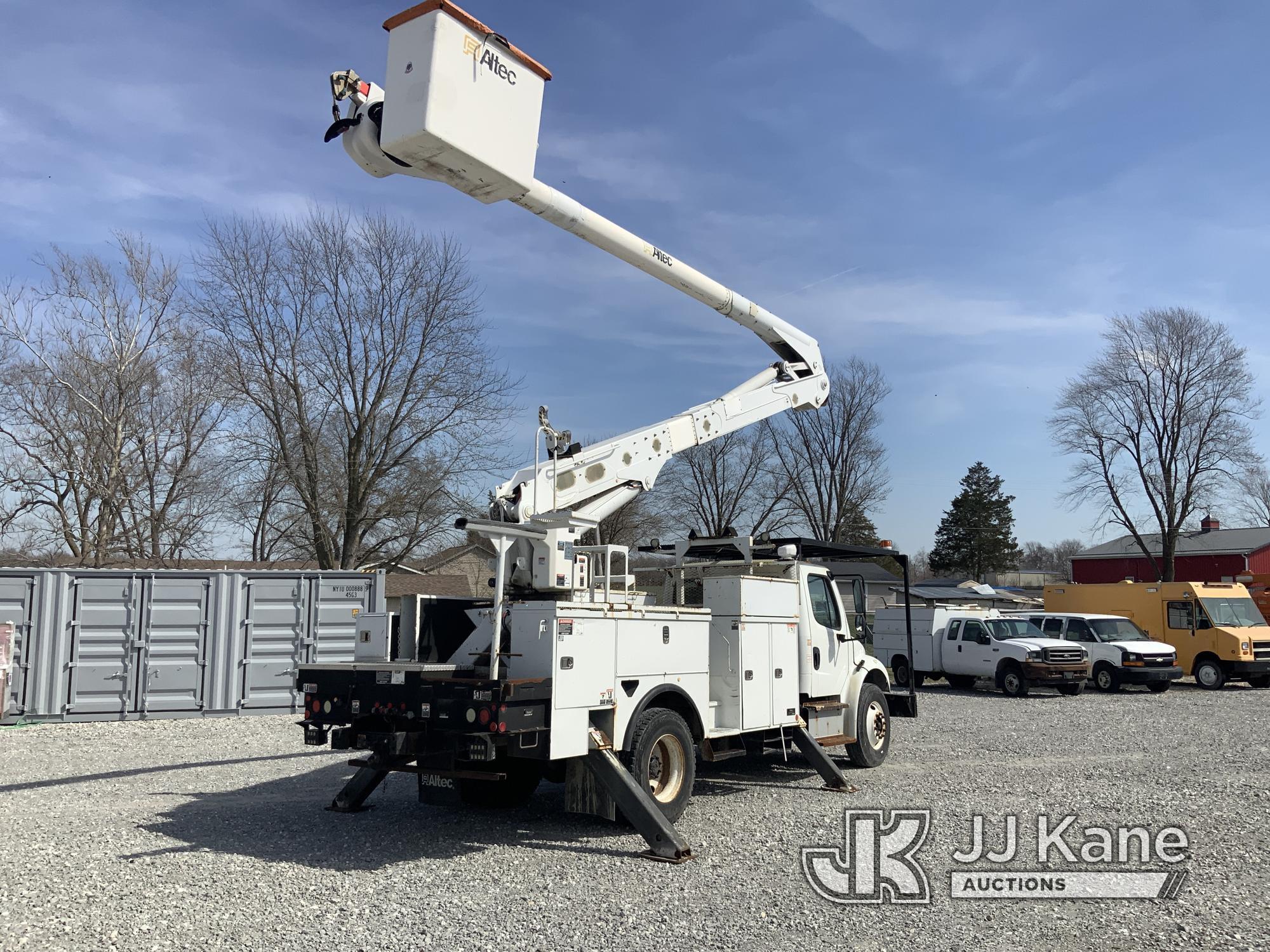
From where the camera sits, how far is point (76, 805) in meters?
8.78

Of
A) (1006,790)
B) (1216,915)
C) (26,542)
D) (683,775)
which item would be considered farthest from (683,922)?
(26,542)

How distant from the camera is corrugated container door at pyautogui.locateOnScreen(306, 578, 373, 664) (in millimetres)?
16031

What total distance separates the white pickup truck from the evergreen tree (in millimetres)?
43900

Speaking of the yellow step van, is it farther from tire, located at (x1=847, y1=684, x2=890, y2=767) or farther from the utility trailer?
the utility trailer

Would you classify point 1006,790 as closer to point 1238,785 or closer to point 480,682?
point 1238,785

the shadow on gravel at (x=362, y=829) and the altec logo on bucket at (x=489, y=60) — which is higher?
the altec logo on bucket at (x=489, y=60)

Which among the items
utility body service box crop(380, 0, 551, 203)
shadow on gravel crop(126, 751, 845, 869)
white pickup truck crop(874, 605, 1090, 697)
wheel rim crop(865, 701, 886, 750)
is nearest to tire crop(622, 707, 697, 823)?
shadow on gravel crop(126, 751, 845, 869)

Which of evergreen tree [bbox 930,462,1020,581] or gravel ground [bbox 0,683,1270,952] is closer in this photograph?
gravel ground [bbox 0,683,1270,952]

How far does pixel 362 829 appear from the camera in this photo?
792cm

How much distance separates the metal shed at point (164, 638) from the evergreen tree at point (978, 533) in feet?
192

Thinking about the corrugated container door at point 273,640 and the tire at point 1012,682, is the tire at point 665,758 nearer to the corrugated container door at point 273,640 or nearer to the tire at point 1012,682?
the corrugated container door at point 273,640

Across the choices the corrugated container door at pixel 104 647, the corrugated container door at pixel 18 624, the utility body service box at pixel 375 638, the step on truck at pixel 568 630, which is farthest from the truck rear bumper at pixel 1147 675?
the corrugated container door at pixel 18 624

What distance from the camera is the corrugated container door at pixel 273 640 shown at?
1557cm

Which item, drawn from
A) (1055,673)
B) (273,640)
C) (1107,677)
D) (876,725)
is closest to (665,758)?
(876,725)
